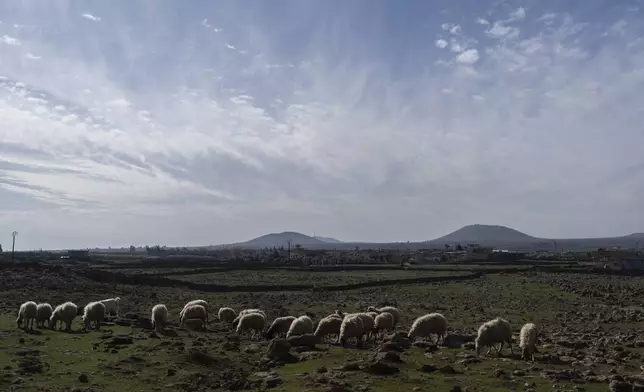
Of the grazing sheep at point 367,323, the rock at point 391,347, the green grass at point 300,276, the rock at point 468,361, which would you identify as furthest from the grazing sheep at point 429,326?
the green grass at point 300,276

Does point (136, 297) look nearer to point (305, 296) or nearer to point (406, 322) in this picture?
point (305, 296)

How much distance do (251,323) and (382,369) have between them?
39.8 ft

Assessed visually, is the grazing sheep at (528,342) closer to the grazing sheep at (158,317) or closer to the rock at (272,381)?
the rock at (272,381)

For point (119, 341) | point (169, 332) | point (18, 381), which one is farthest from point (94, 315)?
point (18, 381)

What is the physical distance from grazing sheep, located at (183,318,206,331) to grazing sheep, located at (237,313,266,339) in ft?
7.93

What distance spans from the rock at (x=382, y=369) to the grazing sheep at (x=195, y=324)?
14.2 meters

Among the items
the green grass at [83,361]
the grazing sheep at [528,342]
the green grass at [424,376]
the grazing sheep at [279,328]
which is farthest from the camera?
the grazing sheep at [279,328]

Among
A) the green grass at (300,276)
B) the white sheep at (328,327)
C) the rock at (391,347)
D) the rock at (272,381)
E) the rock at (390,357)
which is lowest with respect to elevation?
the rock at (272,381)

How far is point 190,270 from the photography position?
94.9 metres

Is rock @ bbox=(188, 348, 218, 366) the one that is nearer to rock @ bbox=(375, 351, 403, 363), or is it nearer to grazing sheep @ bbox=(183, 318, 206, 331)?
rock @ bbox=(375, 351, 403, 363)

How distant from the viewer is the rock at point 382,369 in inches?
704

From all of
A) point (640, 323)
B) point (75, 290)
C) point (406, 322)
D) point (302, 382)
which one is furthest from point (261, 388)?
point (75, 290)

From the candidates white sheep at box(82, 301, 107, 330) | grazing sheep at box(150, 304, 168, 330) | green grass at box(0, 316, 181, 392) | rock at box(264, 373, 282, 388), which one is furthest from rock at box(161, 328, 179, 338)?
rock at box(264, 373, 282, 388)

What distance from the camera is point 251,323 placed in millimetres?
28844
